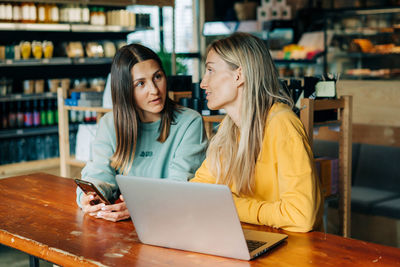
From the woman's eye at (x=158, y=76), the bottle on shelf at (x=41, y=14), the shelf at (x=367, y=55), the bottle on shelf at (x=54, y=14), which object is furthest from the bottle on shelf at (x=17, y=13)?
the woman's eye at (x=158, y=76)

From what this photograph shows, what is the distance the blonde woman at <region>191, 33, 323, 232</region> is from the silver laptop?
0.81 feet

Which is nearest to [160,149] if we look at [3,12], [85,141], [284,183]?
[284,183]

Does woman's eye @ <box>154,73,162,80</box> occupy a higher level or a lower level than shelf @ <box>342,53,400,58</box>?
lower

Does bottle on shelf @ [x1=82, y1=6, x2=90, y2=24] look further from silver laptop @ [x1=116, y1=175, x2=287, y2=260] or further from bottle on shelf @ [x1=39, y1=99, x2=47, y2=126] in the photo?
silver laptop @ [x1=116, y1=175, x2=287, y2=260]

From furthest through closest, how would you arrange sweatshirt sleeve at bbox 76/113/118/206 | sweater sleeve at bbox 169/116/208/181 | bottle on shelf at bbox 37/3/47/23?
bottle on shelf at bbox 37/3/47/23 → sweater sleeve at bbox 169/116/208/181 → sweatshirt sleeve at bbox 76/113/118/206

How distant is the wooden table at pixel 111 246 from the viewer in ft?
4.35

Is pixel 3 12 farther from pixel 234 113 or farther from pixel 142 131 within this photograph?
pixel 234 113

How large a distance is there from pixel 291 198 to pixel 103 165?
2.94 feet

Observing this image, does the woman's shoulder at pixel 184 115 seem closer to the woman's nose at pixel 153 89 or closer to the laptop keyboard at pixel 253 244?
the woman's nose at pixel 153 89

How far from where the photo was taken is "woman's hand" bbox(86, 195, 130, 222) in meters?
1.76

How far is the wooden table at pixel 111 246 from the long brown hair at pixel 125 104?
33 centimetres

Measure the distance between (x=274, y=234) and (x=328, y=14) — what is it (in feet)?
16.9

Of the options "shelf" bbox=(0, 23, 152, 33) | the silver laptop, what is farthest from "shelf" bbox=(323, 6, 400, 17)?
the silver laptop

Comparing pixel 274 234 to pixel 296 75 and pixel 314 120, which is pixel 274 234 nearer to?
pixel 314 120
